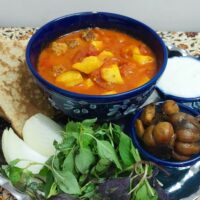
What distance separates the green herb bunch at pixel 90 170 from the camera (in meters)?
1.12

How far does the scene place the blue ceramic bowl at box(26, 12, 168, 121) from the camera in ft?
4.02

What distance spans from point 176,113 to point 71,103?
28cm

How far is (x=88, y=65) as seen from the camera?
130 cm

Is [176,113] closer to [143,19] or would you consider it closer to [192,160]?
[192,160]

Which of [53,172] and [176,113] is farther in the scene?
[176,113]

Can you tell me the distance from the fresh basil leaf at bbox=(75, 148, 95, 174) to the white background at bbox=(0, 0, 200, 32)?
80cm

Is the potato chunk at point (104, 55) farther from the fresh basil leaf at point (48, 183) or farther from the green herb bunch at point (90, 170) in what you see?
the fresh basil leaf at point (48, 183)

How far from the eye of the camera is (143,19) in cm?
186

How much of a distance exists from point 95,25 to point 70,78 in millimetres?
268

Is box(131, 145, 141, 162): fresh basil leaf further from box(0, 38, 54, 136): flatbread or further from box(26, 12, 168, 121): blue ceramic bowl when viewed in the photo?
box(0, 38, 54, 136): flatbread

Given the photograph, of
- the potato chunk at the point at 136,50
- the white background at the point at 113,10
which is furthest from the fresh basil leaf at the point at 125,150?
the white background at the point at 113,10

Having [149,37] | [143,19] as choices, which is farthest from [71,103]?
[143,19]

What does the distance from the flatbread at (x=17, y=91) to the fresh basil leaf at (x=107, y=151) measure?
28 cm

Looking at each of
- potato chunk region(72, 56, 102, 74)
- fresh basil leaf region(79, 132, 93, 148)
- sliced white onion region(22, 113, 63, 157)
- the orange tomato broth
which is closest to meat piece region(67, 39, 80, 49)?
the orange tomato broth
